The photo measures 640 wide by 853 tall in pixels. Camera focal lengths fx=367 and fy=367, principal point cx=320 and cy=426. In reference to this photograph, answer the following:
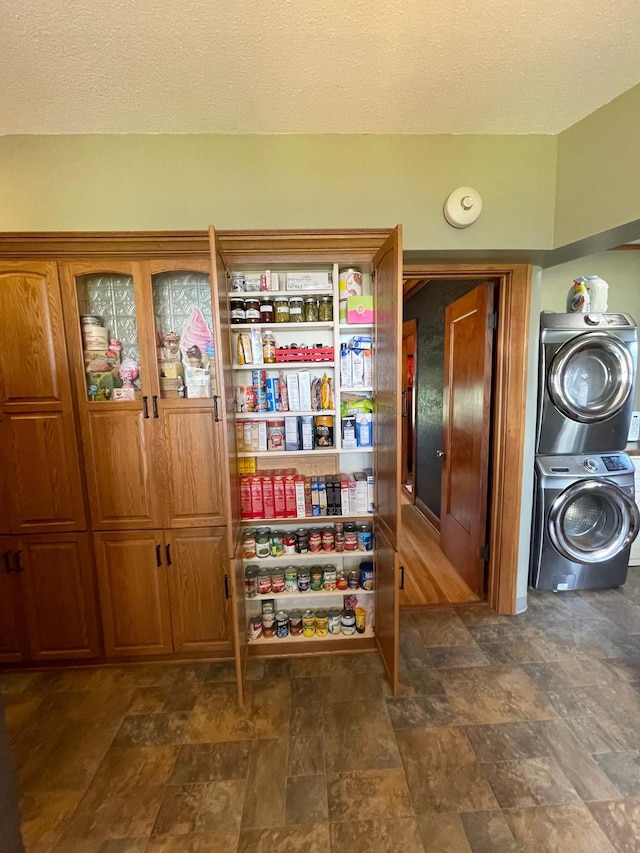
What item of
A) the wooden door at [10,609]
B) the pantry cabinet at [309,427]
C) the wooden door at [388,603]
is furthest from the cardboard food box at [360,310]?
the wooden door at [10,609]

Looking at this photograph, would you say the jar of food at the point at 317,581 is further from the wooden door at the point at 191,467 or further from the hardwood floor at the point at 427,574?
the wooden door at the point at 191,467

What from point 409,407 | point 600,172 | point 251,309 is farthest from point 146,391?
point 409,407

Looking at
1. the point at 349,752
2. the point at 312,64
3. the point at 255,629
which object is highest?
the point at 312,64

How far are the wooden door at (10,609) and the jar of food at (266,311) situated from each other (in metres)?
1.70

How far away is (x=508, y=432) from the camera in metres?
2.20

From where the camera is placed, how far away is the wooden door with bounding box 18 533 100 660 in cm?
188

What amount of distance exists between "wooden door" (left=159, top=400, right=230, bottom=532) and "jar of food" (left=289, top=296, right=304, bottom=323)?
62 centimetres

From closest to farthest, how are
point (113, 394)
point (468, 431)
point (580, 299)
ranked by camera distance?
point (113, 394) < point (580, 299) < point (468, 431)

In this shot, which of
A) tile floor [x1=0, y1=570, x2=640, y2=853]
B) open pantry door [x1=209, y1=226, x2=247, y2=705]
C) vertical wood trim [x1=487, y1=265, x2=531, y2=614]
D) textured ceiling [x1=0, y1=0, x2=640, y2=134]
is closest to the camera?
textured ceiling [x1=0, y1=0, x2=640, y2=134]

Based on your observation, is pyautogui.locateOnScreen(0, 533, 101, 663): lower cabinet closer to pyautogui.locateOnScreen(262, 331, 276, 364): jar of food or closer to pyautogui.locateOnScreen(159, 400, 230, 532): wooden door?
pyautogui.locateOnScreen(159, 400, 230, 532): wooden door

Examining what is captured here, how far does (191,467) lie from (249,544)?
54 centimetres

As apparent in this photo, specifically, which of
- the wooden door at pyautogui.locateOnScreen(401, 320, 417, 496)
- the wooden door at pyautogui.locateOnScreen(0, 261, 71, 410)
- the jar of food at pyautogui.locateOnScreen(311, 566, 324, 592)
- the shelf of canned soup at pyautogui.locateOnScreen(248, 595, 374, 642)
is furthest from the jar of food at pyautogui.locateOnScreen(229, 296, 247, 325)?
the wooden door at pyautogui.locateOnScreen(401, 320, 417, 496)

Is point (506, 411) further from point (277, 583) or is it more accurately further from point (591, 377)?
point (277, 583)

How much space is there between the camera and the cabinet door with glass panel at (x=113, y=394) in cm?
178
